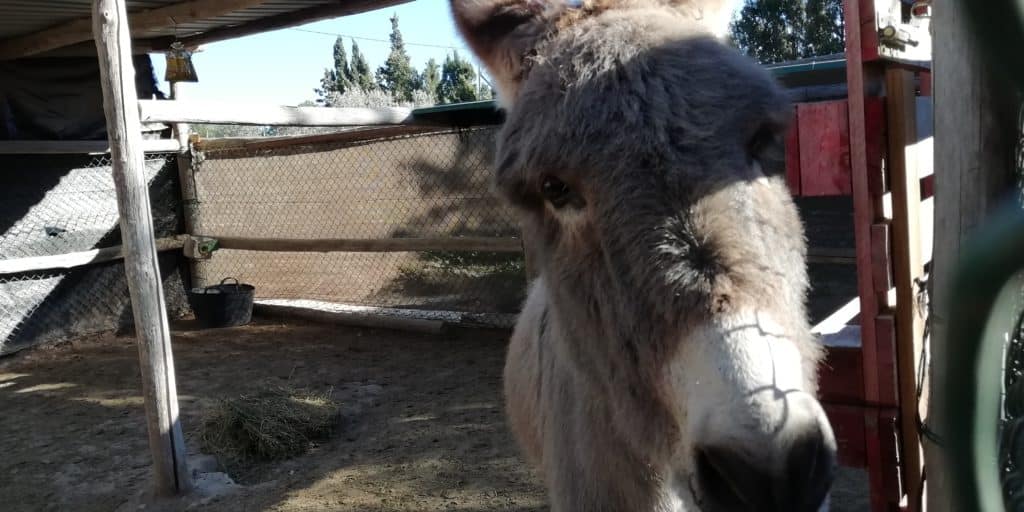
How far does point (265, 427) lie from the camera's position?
5.74m

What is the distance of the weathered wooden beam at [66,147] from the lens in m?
8.84

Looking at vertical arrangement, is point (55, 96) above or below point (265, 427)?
above

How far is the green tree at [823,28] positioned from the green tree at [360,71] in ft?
103

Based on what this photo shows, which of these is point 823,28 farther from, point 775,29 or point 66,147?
point 66,147

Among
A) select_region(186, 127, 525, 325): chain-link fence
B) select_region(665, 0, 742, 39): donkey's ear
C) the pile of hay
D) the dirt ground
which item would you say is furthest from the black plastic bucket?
select_region(665, 0, 742, 39): donkey's ear

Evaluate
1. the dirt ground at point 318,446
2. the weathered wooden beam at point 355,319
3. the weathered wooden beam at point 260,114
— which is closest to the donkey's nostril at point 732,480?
the dirt ground at point 318,446

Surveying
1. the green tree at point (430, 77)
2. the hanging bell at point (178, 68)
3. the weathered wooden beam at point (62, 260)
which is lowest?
the weathered wooden beam at point (62, 260)

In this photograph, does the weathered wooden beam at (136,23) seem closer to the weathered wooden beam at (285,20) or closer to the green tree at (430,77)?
the weathered wooden beam at (285,20)

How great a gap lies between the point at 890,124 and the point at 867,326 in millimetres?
779

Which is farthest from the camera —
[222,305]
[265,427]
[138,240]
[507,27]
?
[222,305]

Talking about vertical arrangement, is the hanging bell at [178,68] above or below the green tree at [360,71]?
below

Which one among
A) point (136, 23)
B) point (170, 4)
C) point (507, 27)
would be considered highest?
point (170, 4)

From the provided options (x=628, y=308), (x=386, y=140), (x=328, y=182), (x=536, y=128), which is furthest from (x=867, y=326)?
(x=328, y=182)

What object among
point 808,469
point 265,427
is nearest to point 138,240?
point 265,427
